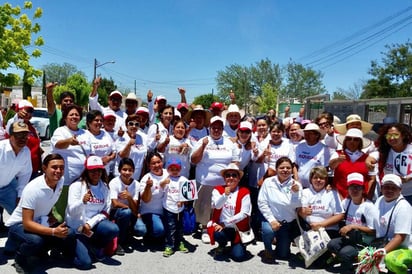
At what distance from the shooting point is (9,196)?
464 cm

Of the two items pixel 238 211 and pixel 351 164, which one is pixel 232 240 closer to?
pixel 238 211

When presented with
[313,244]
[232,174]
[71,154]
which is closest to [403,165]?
[313,244]

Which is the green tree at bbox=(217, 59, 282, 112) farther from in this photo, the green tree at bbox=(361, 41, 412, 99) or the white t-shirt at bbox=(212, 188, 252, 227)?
the white t-shirt at bbox=(212, 188, 252, 227)

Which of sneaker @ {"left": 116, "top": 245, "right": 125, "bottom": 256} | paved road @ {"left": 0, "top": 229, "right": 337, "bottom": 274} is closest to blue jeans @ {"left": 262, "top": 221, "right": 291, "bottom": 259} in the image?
paved road @ {"left": 0, "top": 229, "right": 337, "bottom": 274}

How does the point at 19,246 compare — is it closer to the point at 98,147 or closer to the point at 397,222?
the point at 98,147

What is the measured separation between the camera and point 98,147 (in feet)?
16.5

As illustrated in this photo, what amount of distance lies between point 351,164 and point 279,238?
1.35 metres

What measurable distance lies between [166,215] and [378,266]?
8.71 ft

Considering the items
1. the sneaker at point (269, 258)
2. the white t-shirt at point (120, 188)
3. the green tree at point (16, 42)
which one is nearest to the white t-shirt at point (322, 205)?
the sneaker at point (269, 258)

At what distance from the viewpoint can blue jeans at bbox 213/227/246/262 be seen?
471 cm

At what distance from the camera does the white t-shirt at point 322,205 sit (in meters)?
4.68

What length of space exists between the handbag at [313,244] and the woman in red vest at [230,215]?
730 mm

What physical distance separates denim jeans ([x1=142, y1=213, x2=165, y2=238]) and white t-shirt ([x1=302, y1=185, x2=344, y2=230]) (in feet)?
6.25

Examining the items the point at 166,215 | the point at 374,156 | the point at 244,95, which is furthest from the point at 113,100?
the point at 244,95
